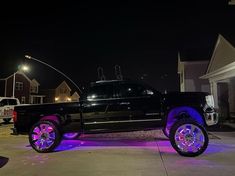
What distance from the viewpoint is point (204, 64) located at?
23.9 m

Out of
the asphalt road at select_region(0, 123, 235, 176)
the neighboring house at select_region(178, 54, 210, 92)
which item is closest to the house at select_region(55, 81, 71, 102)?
the neighboring house at select_region(178, 54, 210, 92)

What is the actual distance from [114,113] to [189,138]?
2148 millimetres

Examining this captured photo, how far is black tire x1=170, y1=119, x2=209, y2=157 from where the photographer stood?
659 centimetres

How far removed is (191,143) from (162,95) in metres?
1.52

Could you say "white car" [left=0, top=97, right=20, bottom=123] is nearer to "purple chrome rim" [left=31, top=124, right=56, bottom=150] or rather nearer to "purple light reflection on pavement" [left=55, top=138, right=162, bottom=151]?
"purple light reflection on pavement" [left=55, top=138, right=162, bottom=151]

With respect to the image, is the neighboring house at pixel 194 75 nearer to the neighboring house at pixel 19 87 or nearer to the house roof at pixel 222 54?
the house roof at pixel 222 54

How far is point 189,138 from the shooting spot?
22.0 feet

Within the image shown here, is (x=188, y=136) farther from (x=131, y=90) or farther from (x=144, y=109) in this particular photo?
(x=131, y=90)

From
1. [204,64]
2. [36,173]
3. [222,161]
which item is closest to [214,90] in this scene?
[204,64]

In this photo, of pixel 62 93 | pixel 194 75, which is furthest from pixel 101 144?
pixel 62 93

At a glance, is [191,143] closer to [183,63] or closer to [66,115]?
[66,115]

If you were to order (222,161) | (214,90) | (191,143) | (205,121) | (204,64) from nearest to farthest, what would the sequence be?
(222,161), (191,143), (205,121), (214,90), (204,64)

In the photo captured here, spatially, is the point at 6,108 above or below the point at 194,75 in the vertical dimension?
below

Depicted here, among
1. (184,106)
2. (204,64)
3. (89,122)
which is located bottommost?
(89,122)
